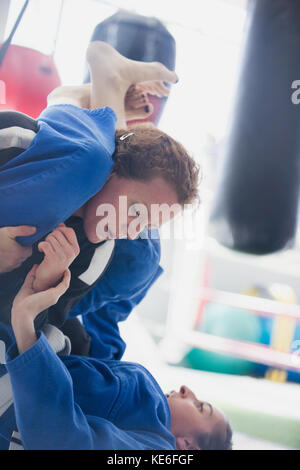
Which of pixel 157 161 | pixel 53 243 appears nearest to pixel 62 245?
pixel 53 243

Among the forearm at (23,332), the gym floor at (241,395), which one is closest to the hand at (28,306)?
the forearm at (23,332)

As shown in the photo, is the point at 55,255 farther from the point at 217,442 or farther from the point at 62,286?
the point at 217,442

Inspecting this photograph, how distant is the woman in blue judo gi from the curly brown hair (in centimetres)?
11

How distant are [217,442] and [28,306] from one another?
234 millimetres

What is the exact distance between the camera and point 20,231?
366 millimetres

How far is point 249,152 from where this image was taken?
0.99ft

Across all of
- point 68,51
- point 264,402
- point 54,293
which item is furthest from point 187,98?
point 264,402

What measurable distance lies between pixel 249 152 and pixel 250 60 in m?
0.07

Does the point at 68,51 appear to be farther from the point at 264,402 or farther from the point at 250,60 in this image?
the point at 264,402

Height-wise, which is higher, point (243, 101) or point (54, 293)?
point (243, 101)

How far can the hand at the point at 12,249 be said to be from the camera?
36 cm

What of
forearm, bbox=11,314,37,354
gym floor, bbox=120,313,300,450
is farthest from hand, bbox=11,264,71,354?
gym floor, bbox=120,313,300,450

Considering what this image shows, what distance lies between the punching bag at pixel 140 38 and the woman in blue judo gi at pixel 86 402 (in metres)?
0.24
